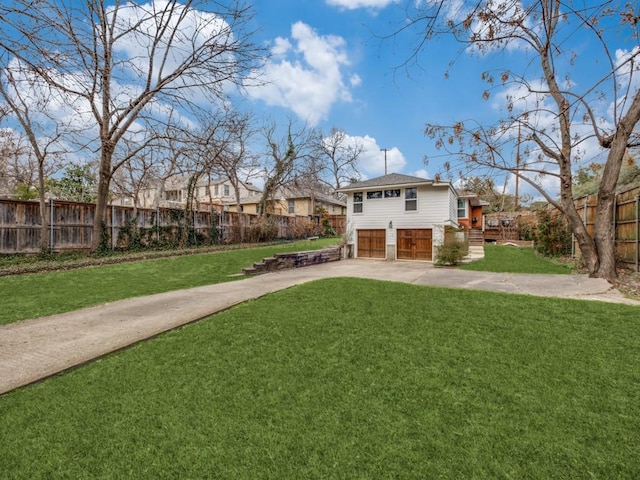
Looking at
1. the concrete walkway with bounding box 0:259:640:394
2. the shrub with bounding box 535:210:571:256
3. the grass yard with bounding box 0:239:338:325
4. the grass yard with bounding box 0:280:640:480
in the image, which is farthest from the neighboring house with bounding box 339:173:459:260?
the grass yard with bounding box 0:280:640:480

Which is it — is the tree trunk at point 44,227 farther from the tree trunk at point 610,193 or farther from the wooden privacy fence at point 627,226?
the wooden privacy fence at point 627,226

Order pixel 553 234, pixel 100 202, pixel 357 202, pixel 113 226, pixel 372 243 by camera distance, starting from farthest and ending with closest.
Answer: pixel 357 202
pixel 372 243
pixel 553 234
pixel 113 226
pixel 100 202

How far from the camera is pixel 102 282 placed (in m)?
8.56

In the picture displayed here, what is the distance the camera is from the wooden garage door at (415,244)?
15.3 m

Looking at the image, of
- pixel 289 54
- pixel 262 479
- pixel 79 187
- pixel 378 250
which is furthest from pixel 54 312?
pixel 79 187

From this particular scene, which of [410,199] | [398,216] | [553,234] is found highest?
[410,199]

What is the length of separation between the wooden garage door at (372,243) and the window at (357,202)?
1.19m

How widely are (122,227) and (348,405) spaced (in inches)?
576

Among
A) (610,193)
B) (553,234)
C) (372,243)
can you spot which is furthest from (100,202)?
(553,234)

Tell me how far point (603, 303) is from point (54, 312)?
964cm

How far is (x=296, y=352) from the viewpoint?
145 inches

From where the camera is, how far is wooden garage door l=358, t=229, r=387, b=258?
53.7 ft

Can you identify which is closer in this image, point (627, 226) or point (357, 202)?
point (627, 226)

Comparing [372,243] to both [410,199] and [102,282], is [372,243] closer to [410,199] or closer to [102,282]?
[410,199]
